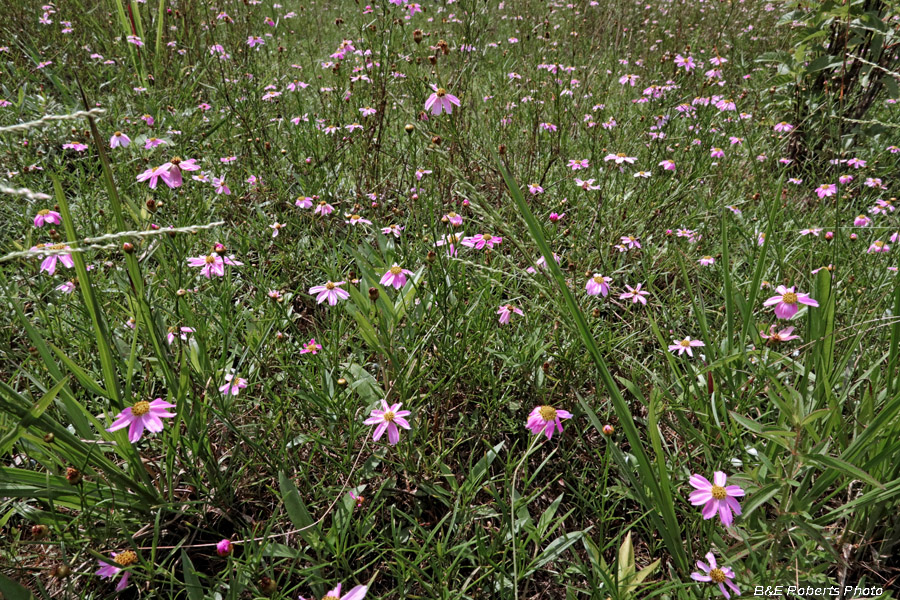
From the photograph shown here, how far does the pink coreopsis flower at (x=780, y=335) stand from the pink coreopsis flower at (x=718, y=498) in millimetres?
492

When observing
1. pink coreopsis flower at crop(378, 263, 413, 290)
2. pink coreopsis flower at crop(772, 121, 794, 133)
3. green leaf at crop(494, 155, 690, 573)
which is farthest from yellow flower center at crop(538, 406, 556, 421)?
pink coreopsis flower at crop(772, 121, 794, 133)

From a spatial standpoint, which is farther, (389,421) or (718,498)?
(389,421)

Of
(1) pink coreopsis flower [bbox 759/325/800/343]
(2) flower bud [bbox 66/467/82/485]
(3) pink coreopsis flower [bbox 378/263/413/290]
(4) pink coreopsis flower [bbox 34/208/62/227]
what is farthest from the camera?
(4) pink coreopsis flower [bbox 34/208/62/227]

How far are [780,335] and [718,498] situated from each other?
24.5 inches

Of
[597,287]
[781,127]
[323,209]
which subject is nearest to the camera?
[597,287]

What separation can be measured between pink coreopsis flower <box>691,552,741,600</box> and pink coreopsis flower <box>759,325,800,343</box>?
609 millimetres

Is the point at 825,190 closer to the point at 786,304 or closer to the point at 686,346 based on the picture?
the point at 786,304

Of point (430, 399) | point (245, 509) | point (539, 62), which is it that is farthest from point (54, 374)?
point (539, 62)

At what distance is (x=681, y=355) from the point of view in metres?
1.46

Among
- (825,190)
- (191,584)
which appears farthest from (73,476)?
(825,190)

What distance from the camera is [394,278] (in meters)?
1.43

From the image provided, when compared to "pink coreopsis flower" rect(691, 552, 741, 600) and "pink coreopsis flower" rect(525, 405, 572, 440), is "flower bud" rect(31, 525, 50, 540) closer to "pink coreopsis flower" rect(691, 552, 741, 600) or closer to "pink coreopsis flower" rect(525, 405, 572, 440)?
"pink coreopsis flower" rect(525, 405, 572, 440)

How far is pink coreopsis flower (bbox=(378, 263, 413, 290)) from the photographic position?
142 centimetres

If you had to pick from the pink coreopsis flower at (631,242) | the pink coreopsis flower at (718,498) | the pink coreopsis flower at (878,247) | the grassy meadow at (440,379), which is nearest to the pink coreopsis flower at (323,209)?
the grassy meadow at (440,379)
